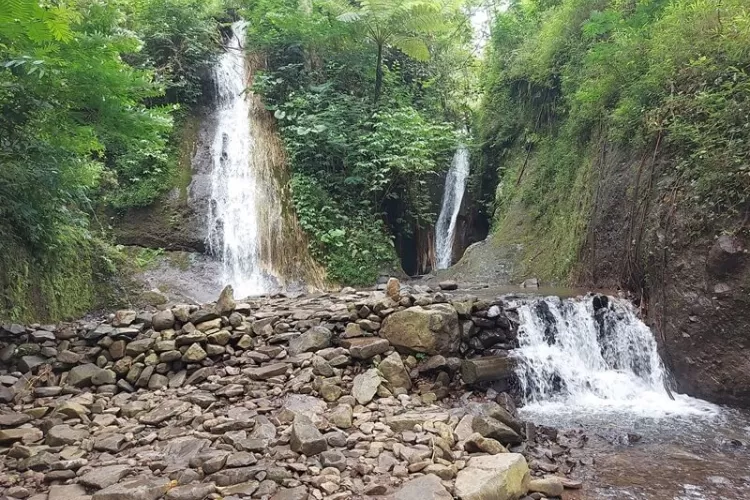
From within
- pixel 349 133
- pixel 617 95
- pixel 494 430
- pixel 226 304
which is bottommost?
pixel 494 430

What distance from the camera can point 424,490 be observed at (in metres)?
2.97

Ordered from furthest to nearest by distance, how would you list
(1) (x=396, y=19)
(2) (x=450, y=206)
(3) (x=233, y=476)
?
(2) (x=450, y=206) → (1) (x=396, y=19) → (3) (x=233, y=476)

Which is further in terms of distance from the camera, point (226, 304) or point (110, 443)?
point (226, 304)

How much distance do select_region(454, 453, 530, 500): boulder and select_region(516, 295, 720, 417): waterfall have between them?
2.33m

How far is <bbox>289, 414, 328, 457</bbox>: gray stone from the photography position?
335cm

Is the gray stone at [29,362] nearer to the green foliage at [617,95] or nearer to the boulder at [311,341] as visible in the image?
the boulder at [311,341]

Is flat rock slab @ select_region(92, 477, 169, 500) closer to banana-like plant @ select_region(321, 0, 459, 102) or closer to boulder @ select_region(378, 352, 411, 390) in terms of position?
boulder @ select_region(378, 352, 411, 390)

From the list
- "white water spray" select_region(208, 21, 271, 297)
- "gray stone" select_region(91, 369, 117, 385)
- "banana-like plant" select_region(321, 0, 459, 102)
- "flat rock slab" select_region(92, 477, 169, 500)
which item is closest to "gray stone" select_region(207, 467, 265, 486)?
"flat rock slab" select_region(92, 477, 169, 500)

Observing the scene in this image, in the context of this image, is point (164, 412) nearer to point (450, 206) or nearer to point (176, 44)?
point (450, 206)

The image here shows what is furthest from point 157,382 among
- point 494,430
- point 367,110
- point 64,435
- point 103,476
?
point 367,110

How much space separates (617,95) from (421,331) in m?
6.39

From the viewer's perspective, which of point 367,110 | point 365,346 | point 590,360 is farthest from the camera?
point 367,110

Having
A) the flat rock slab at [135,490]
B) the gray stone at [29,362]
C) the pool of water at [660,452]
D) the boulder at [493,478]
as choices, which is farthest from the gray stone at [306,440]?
the gray stone at [29,362]

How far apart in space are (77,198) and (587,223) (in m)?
8.13
